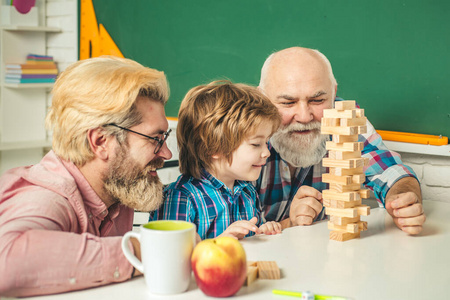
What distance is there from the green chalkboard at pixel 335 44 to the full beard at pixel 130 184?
53.2 inches

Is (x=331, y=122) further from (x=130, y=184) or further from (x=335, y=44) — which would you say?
(x=335, y=44)

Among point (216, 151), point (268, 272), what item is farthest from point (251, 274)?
point (216, 151)

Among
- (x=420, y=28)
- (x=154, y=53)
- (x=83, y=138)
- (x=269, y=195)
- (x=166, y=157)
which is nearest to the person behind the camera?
(x=83, y=138)

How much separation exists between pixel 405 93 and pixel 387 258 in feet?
4.11

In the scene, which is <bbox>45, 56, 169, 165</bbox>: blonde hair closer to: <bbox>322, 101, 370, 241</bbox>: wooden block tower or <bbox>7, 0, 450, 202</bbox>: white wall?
<bbox>322, 101, 370, 241</bbox>: wooden block tower

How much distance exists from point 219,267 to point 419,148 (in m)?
1.59

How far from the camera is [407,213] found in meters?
1.50

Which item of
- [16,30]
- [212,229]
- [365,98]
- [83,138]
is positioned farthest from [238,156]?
[16,30]

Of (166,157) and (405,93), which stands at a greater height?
(405,93)

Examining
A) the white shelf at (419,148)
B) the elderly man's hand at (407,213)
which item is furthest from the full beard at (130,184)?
the white shelf at (419,148)

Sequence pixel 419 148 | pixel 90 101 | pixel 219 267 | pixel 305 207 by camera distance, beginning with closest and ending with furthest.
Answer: pixel 219 267
pixel 90 101
pixel 305 207
pixel 419 148

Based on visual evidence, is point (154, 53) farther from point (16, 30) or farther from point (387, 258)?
point (387, 258)

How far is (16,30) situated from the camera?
14.0ft

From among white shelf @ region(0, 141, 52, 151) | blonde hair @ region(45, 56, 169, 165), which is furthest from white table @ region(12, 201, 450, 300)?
white shelf @ region(0, 141, 52, 151)
